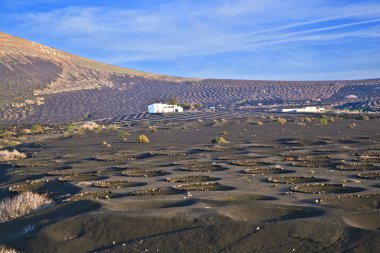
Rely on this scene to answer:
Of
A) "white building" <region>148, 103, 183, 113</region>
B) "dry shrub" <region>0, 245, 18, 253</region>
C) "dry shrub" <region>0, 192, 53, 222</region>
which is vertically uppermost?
"dry shrub" <region>0, 245, 18, 253</region>

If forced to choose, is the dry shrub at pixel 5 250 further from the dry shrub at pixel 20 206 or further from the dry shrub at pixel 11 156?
the dry shrub at pixel 11 156

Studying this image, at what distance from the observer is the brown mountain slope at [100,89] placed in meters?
91.6

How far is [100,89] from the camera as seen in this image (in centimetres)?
11425

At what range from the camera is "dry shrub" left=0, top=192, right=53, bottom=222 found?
48.9 feet

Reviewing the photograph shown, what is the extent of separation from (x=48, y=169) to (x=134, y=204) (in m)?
12.8

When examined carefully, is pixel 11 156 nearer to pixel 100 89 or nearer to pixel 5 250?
pixel 5 250

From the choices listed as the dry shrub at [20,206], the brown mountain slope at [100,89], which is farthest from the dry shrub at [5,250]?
the brown mountain slope at [100,89]

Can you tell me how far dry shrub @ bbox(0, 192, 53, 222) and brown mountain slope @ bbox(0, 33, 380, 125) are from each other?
66675 millimetres

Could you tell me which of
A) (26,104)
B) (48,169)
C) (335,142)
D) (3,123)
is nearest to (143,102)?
(26,104)

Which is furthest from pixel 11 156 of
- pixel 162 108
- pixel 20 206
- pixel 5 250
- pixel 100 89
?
pixel 100 89

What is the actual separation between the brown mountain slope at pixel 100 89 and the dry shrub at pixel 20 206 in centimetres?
6667

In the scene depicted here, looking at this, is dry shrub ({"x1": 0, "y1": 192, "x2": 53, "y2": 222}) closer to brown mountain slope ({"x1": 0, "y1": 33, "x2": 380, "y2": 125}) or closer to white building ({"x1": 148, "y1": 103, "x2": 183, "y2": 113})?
brown mountain slope ({"x1": 0, "y1": 33, "x2": 380, "y2": 125})

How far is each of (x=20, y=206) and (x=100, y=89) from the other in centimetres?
10037

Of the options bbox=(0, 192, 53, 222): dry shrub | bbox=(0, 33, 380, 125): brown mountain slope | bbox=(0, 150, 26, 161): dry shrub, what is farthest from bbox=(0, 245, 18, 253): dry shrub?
bbox=(0, 33, 380, 125): brown mountain slope
